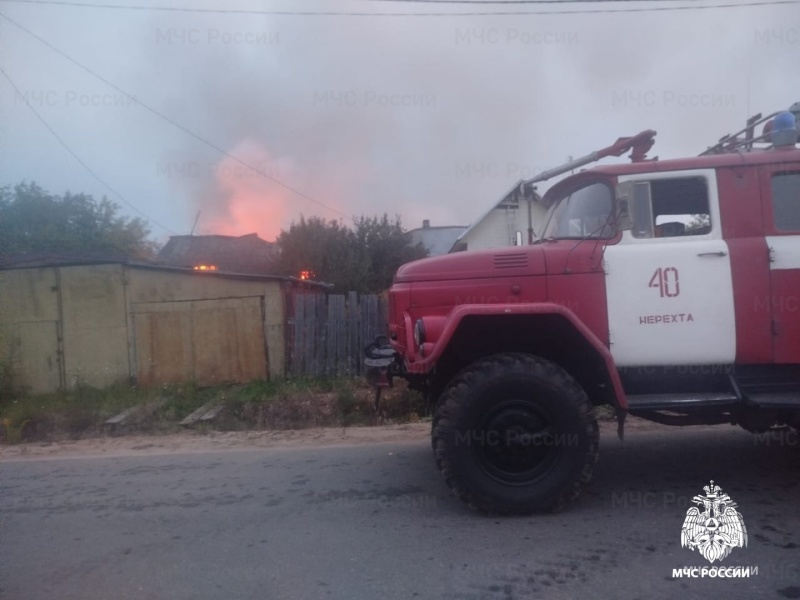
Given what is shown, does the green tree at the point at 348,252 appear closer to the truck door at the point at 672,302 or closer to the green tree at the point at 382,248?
the green tree at the point at 382,248

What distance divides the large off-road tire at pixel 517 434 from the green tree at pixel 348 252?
58.7ft

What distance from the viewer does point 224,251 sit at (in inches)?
1139

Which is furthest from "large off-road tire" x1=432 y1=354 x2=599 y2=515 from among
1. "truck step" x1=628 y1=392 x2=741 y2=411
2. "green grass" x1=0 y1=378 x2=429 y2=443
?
"green grass" x1=0 y1=378 x2=429 y2=443

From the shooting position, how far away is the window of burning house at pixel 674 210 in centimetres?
544

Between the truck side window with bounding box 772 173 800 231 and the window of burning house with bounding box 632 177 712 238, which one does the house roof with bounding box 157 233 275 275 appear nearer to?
the window of burning house with bounding box 632 177 712 238

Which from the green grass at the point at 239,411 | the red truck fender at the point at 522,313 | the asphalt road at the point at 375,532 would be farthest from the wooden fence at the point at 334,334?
the red truck fender at the point at 522,313

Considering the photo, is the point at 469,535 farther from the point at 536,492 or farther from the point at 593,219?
the point at 593,219

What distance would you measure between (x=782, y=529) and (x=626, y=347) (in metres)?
1.59

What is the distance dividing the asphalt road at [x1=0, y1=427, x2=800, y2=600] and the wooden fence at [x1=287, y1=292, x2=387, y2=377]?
5.21m

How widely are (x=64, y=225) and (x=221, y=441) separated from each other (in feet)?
66.2

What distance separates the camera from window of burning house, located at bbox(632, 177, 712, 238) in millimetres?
5438

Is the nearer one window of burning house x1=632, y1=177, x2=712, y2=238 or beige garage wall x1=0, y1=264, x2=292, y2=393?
window of burning house x1=632, y1=177, x2=712, y2=238

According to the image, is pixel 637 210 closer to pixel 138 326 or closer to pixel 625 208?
pixel 625 208

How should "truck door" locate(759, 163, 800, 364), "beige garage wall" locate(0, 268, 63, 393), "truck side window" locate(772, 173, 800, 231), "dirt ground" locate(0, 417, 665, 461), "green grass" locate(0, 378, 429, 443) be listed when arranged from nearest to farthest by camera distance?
"truck door" locate(759, 163, 800, 364), "truck side window" locate(772, 173, 800, 231), "dirt ground" locate(0, 417, 665, 461), "green grass" locate(0, 378, 429, 443), "beige garage wall" locate(0, 268, 63, 393)
